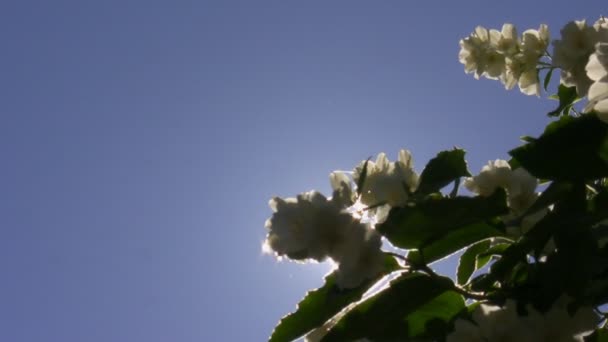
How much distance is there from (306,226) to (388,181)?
10.9 inches

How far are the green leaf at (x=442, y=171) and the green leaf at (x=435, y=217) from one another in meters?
0.10

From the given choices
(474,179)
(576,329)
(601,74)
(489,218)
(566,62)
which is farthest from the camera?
(566,62)

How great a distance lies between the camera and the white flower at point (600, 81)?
1303mm

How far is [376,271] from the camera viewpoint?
4.25 feet

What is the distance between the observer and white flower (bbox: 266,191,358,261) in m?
1.29

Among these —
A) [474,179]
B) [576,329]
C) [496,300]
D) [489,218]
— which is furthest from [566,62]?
[576,329]

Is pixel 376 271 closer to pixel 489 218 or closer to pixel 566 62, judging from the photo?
pixel 489 218

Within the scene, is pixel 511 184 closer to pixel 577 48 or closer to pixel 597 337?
pixel 597 337

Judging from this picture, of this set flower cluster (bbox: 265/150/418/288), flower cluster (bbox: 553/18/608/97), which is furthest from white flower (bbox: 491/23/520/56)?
flower cluster (bbox: 265/150/418/288)

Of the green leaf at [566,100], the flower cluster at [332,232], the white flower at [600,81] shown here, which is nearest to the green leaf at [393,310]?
the flower cluster at [332,232]

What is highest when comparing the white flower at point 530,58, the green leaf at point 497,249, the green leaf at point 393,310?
the white flower at point 530,58

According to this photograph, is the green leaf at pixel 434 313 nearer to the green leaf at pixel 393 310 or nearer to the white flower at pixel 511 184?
the green leaf at pixel 393 310

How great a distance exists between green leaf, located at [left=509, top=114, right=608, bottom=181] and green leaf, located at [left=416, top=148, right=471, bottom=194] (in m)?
0.15

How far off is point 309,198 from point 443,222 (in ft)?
0.89
